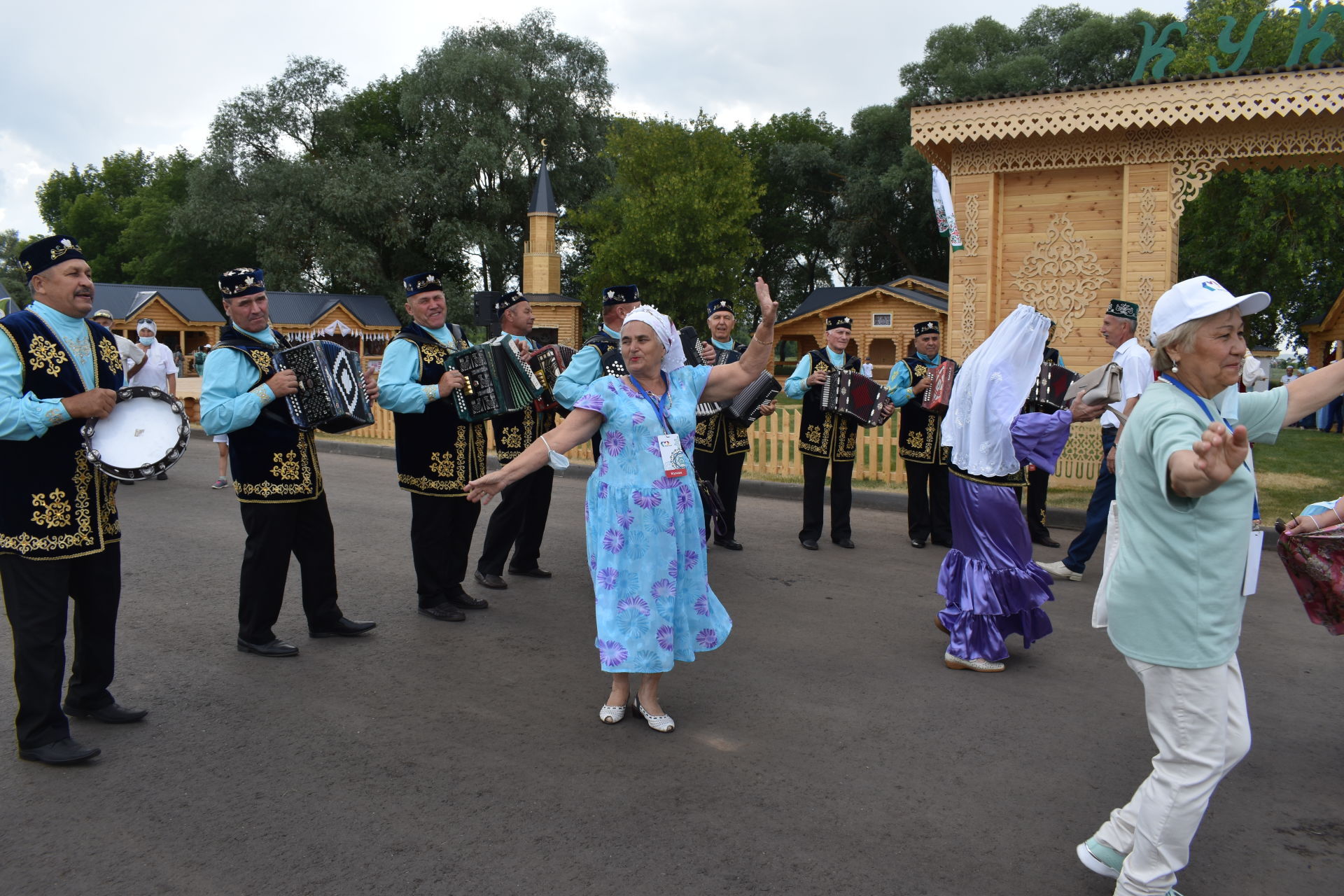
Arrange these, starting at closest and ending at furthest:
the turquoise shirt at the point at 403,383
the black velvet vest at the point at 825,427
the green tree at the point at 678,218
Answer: the turquoise shirt at the point at 403,383 → the black velvet vest at the point at 825,427 → the green tree at the point at 678,218

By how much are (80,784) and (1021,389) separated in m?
4.78

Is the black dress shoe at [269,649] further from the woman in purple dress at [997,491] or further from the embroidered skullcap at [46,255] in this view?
the woman in purple dress at [997,491]

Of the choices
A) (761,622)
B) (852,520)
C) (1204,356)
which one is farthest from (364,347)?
(1204,356)

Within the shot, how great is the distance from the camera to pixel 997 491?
543 cm

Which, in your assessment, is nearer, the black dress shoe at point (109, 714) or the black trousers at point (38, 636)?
the black trousers at point (38, 636)

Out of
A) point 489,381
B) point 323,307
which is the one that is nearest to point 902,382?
point 489,381

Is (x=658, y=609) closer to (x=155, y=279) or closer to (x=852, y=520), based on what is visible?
(x=852, y=520)

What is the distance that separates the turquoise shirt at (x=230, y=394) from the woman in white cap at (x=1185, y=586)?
163 inches

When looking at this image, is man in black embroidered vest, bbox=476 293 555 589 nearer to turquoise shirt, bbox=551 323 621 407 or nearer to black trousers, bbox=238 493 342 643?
turquoise shirt, bbox=551 323 621 407

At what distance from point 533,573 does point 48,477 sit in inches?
154

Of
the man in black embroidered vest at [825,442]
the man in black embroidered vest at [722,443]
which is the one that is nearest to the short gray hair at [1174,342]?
the man in black embroidered vest at [722,443]

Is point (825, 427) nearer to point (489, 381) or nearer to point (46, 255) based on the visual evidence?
point (489, 381)

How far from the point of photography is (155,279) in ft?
192

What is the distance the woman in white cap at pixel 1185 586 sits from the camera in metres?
2.79
